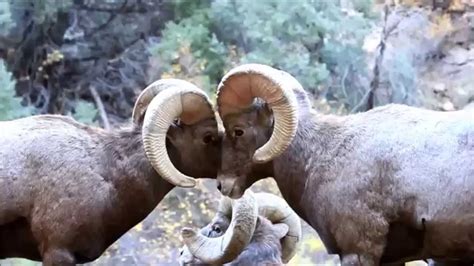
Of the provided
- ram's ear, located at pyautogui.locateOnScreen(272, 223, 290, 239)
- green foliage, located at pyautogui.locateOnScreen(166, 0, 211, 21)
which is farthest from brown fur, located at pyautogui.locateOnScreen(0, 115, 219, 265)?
green foliage, located at pyautogui.locateOnScreen(166, 0, 211, 21)

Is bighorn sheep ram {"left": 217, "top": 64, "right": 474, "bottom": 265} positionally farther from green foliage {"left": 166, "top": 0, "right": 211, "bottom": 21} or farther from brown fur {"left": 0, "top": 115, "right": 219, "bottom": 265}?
green foliage {"left": 166, "top": 0, "right": 211, "bottom": 21}

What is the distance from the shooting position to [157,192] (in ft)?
22.5

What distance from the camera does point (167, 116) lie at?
6516mm

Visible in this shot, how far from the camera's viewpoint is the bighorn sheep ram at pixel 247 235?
693 cm

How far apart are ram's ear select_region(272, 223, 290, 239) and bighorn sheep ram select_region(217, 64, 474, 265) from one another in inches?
25.9

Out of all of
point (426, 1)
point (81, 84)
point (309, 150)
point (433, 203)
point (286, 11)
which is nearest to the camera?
point (433, 203)

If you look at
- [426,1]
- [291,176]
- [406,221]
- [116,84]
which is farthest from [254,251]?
[426,1]

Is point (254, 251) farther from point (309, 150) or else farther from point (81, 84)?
point (81, 84)

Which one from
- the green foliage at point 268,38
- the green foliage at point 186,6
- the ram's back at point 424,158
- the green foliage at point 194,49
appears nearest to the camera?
the ram's back at point 424,158

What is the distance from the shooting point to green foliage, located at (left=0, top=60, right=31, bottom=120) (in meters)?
11.4

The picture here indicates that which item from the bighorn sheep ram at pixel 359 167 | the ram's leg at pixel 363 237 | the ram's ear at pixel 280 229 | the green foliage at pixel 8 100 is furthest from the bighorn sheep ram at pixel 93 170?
the green foliage at pixel 8 100

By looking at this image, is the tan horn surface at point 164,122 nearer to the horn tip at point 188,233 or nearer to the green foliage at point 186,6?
the horn tip at point 188,233

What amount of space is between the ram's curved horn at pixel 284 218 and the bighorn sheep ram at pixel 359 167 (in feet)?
2.64

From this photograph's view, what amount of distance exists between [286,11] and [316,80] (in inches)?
35.5
